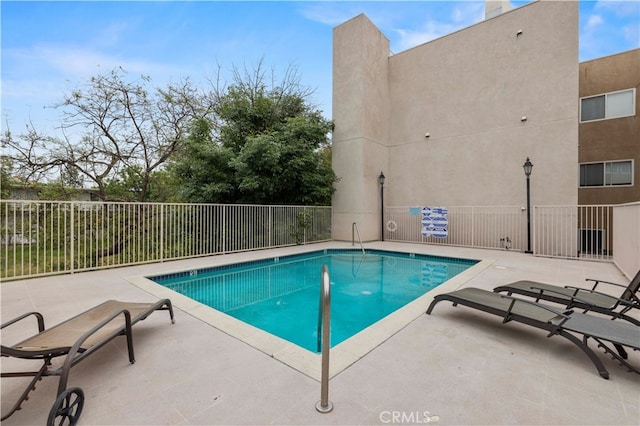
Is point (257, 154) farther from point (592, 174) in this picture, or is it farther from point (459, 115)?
point (592, 174)

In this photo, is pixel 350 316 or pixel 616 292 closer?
pixel 350 316

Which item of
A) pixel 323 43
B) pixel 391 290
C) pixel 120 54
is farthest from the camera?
pixel 323 43

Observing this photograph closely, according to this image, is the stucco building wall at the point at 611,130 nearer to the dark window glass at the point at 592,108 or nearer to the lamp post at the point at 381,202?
the dark window glass at the point at 592,108

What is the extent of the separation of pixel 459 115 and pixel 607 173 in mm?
6415

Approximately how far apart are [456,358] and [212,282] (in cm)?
500

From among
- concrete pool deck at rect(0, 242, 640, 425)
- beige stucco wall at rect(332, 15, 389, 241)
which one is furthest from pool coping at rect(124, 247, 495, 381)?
beige stucco wall at rect(332, 15, 389, 241)

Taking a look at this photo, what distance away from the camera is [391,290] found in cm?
565

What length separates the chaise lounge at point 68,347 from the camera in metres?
1.71

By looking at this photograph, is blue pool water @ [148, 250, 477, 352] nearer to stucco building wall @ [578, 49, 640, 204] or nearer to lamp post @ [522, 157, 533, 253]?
lamp post @ [522, 157, 533, 253]

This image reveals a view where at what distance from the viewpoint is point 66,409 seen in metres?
1.68

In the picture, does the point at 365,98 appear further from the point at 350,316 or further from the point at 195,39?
the point at 350,316

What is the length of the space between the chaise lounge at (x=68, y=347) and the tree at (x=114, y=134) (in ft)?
34.8

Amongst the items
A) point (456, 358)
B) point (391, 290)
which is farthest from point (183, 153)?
point (456, 358)

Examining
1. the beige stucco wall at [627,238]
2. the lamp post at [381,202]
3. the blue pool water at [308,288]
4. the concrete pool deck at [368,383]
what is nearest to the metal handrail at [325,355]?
the concrete pool deck at [368,383]
